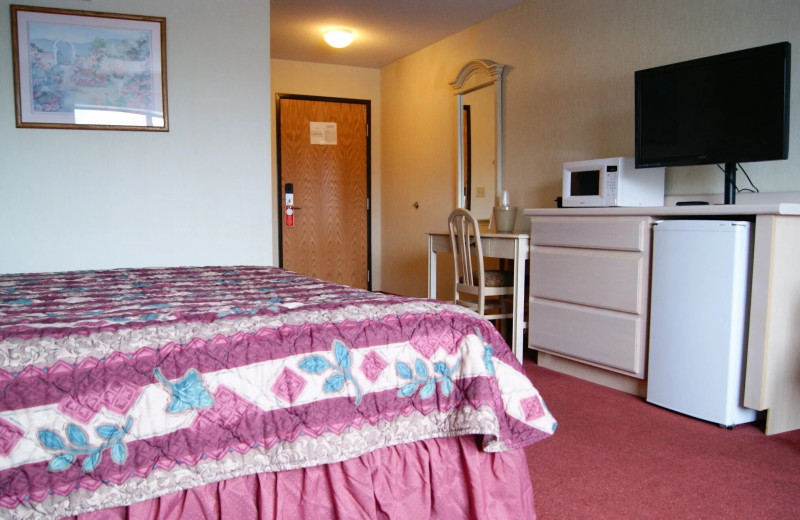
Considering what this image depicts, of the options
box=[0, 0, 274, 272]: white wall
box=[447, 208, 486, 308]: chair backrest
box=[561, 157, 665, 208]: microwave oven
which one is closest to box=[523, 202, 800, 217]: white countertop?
box=[561, 157, 665, 208]: microwave oven

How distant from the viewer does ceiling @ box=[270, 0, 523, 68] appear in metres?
4.29

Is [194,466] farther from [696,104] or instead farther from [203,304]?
[696,104]

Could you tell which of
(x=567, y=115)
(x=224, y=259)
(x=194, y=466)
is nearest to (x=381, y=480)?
(x=194, y=466)

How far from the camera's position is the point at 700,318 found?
2479 millimetres

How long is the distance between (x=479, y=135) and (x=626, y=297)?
218 centimetres

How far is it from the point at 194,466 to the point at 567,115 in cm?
329

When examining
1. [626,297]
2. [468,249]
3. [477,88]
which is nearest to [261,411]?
[626,297]

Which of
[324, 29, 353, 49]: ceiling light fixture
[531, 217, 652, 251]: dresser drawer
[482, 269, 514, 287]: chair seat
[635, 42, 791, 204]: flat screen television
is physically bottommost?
[482, 269, 514, 287]: chair seat

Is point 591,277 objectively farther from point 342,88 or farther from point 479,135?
point 342,88

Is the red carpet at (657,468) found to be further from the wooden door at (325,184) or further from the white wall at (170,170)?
the wooden door at (325,184)

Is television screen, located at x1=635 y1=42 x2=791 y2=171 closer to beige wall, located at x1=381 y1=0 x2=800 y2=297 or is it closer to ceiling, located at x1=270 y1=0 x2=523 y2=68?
beige wall, located at x1=381 y1=0 x2=800 y2=297

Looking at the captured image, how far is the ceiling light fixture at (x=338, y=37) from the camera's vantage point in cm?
482

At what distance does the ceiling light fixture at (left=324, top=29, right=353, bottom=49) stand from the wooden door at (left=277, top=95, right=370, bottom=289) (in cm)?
113

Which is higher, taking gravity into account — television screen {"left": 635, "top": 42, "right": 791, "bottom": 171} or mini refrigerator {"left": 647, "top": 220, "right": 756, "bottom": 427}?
television screen {"left": 635, "top": 42, "right": 791, "bottom": 171}
